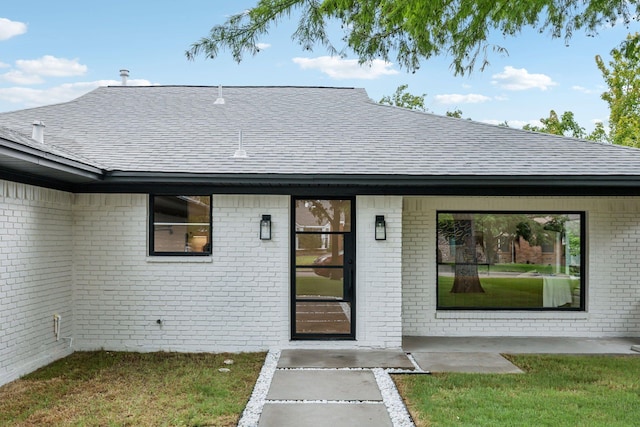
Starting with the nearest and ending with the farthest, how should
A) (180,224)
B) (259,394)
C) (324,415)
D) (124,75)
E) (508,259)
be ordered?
(324,415), (259,394), (180,224), (508,259), (124,75)

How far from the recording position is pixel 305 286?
793 cm

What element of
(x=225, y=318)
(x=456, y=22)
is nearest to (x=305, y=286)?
(x=225, y=318)

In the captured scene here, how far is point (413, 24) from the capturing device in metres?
4.46

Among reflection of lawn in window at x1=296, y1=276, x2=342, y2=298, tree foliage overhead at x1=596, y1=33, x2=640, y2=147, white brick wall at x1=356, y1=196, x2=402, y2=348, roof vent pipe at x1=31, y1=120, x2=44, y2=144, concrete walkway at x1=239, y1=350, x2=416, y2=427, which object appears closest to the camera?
concrete walkway at x1=239, y1=350, x2=416, y2=427

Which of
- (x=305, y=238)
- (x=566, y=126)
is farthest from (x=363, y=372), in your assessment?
(x=566, y=126)

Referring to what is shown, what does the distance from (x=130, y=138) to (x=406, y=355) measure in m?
5.55

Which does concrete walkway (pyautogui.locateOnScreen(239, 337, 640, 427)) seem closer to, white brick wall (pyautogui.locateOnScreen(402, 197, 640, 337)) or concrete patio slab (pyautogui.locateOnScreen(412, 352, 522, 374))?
concrete patio slab (pyautogui.locateOnScreen(412, 352, 522, 374))

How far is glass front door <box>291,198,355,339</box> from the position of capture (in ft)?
26.0

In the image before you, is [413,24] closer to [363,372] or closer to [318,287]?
[363,372]

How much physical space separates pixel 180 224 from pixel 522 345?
5.58 meters

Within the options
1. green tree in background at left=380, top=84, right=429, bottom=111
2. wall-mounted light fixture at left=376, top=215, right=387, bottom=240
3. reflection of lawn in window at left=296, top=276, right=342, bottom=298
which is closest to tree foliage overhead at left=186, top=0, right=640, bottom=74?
wall-mounted light fixture at left=376, top=215, right=387, bottom=240

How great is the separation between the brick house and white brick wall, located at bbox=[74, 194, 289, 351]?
2 cm

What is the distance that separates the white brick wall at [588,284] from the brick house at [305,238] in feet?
0.08

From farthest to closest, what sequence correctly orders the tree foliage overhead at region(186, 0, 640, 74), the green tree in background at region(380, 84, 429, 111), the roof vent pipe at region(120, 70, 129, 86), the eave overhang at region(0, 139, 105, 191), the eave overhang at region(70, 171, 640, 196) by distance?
the green tree in background at region(380, 84, 429, 111) < the roof vent pipe at region(120, 70, 129, 86) < the eave overhang at region(70, 171, 640, 196) < the eave overhang at region(0, 139, 105, 191) < the tree foliage overhead at region(186, 0, 640, 74)
